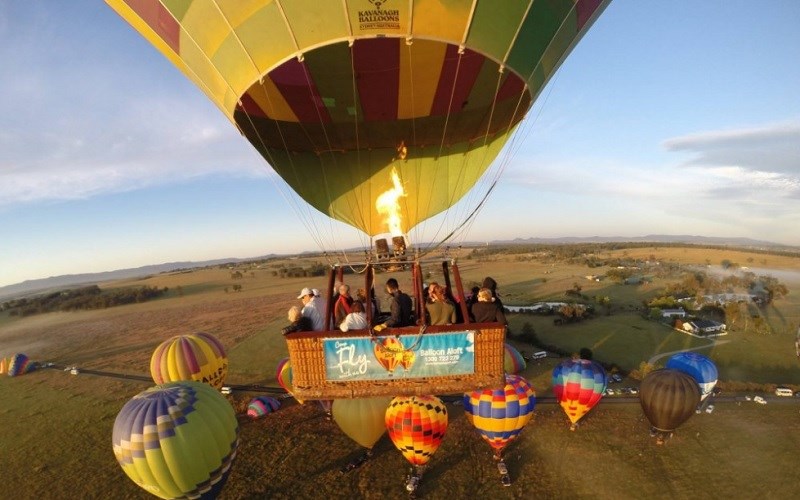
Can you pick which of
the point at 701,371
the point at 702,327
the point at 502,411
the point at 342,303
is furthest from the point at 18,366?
the point at 702,327

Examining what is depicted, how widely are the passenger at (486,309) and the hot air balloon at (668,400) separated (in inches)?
233

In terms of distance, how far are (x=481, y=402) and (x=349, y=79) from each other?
6907mm

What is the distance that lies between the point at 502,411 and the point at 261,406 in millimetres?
6535

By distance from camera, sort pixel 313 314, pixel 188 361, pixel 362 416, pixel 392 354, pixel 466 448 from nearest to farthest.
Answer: pixel 392 354
pixel 313 314
pixel 362 416
pixel 466 448
pixel 188 361

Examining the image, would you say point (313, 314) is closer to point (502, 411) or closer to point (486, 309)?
point (486, 309)

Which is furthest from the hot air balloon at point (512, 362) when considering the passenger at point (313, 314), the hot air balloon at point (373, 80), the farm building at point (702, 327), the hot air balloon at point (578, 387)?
the farm building at point (702, 327)

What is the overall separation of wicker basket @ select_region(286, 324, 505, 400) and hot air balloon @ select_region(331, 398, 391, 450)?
12.0ft

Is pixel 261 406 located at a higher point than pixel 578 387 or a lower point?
lower

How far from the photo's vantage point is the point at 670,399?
8.47 metres

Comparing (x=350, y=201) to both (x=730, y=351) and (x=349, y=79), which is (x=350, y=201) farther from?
(x=730, y=351)

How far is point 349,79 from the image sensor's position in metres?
6.29

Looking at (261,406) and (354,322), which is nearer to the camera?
(354,322)

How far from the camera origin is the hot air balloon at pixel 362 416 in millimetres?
8281

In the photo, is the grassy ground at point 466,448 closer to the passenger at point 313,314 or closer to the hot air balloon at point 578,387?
the hot air balloon at point 578,387
